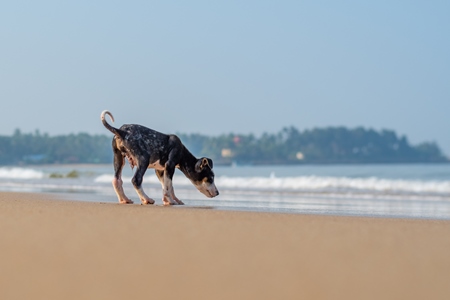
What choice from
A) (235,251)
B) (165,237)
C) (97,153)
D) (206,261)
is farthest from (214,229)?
(97,153)

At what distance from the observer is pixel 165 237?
6.36m

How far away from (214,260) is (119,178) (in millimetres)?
7442

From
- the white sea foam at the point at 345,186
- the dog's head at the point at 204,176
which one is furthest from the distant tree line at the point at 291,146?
the dog's head at the point at 204,176

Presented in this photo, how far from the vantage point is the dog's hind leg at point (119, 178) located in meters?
12.5

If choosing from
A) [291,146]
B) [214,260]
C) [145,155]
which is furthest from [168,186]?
[291,146]

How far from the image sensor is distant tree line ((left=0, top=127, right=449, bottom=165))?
363 feet

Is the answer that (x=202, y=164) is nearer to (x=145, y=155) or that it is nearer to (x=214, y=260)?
(x=145, y=155)

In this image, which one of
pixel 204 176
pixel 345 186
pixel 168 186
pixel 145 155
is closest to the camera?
pixel 145 155

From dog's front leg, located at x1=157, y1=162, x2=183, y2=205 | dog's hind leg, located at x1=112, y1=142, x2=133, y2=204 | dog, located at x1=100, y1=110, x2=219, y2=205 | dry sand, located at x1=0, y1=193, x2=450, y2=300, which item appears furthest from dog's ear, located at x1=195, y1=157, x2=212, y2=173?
dry sand, located at x1=0, y1=193, x2=450, y2=300

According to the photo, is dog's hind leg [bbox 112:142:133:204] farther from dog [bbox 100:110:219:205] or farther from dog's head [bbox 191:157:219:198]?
dog's head [bbox 191:157:219:198]

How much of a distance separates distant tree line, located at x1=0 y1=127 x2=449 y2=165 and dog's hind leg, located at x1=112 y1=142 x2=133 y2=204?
95.8 meters

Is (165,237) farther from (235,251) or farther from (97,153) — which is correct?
(97,153)

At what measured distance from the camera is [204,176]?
13203 millimetres

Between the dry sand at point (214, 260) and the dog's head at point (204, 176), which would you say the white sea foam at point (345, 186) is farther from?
the dry sand at point (214, 260)
